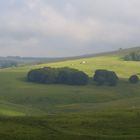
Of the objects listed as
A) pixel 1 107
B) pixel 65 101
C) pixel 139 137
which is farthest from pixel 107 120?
pixel 65 101

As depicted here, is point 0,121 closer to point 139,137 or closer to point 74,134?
point 74,134

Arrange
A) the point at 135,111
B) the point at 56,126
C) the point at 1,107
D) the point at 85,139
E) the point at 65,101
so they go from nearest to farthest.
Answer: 1. the point at 85,139
2. the point at 56,126
3. the point at 135,111
4. the point at 1,107
5. the point at 65,101

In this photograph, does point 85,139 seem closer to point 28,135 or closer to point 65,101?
point 28,135

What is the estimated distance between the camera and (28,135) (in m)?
87.5

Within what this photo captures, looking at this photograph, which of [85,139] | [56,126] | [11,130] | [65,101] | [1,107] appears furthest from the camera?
[65,101]

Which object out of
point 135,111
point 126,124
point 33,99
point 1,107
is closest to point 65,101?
point 33,99

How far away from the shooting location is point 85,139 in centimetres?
8469

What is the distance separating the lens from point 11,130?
92062 mm

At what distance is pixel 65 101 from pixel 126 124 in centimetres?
8994

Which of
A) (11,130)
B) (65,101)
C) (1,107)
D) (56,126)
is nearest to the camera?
(11,130)

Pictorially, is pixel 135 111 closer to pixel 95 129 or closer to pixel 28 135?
pixel 95 129

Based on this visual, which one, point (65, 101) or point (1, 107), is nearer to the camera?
point (1, 107)

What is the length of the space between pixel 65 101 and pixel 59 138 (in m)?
104

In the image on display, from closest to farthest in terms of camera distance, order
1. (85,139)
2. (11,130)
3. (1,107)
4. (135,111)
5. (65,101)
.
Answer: (85,139) → (11,130) → (135,111) → (1,107) → (65,101)
